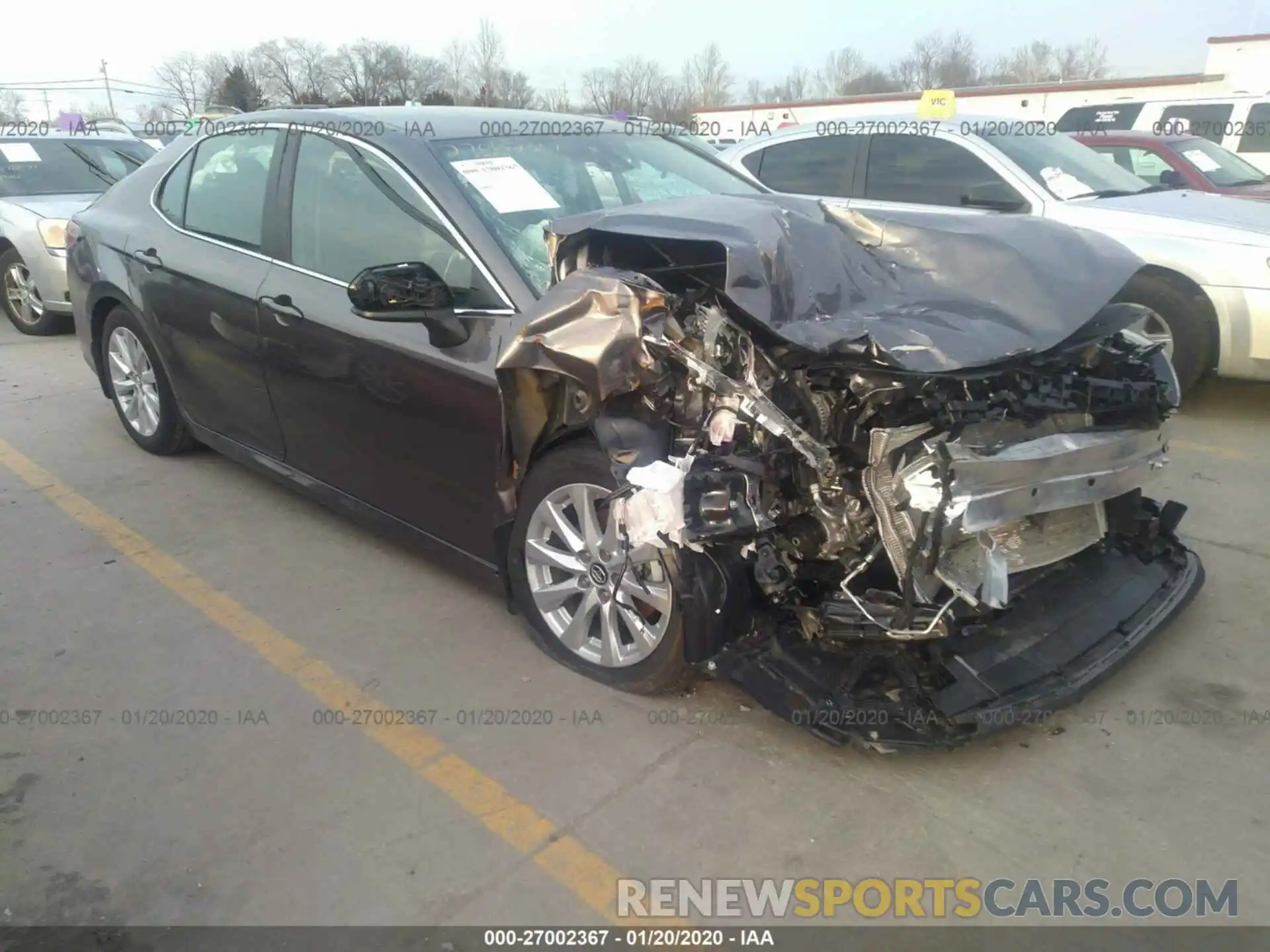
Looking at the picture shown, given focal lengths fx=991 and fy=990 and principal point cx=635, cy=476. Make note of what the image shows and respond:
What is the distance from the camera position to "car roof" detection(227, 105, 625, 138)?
3.76m

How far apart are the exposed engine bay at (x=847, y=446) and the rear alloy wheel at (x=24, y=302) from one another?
7400 millimetres

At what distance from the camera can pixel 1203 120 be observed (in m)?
11.2

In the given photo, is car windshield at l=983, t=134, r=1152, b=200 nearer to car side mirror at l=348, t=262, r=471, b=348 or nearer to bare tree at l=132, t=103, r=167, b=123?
car side mirror at l=348, t=262, r=471, b=348

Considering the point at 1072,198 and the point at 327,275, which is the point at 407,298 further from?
the point at 1072,198

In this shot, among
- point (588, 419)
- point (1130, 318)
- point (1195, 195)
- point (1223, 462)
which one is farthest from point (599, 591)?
point (1195, 195)

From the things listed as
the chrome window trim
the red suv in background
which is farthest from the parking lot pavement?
the red suv in background

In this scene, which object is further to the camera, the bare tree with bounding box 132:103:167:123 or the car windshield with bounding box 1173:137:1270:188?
the bare tree with bounding box 132:103:167:123

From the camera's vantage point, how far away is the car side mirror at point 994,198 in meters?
6.00

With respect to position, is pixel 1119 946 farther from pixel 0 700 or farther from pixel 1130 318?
pixel 0 700

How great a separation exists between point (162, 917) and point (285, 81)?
3748 cm

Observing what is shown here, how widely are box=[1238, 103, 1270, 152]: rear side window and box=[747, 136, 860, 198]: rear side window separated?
7.14 meters

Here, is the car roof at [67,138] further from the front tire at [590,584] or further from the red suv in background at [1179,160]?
the red suv in background at [1179,160]

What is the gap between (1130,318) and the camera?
3.08 meters

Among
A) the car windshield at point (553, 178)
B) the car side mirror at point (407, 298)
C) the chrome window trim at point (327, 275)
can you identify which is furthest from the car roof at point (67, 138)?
the car side mirror at point (407, 298)
